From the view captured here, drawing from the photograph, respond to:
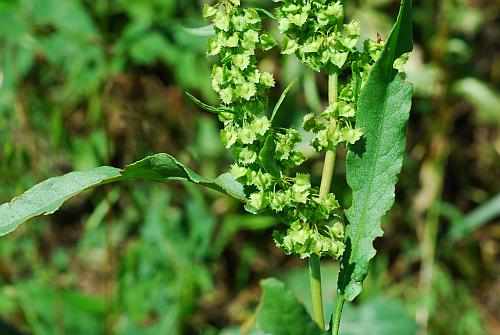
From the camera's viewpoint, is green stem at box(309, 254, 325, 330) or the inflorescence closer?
the inflorescence

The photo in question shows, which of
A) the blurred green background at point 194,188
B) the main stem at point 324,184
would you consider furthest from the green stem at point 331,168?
the blurred green background at point 194,188

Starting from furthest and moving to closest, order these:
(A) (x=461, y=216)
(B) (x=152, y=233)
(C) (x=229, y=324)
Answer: (A) (x=461, y=216)
(C) (x=229, y=324)
(B) (x=152, y=233)

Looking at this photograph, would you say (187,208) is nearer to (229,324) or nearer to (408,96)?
(229,324)

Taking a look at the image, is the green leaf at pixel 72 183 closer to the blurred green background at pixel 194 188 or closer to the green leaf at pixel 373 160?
the green leaf at pixel 373 160

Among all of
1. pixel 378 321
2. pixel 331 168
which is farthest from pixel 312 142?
pixel 378 321

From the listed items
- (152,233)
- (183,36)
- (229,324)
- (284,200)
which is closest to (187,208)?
(152,233)

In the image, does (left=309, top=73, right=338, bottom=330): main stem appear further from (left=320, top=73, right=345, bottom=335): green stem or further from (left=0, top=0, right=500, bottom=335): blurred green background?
(left=0, top=0, right=500, bottom=335): blurred green background

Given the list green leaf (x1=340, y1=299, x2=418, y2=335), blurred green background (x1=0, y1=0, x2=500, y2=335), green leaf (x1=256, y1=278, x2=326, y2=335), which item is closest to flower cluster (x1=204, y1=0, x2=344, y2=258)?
green leaf (x1=256, y1=278, x2=326, y2=335)
